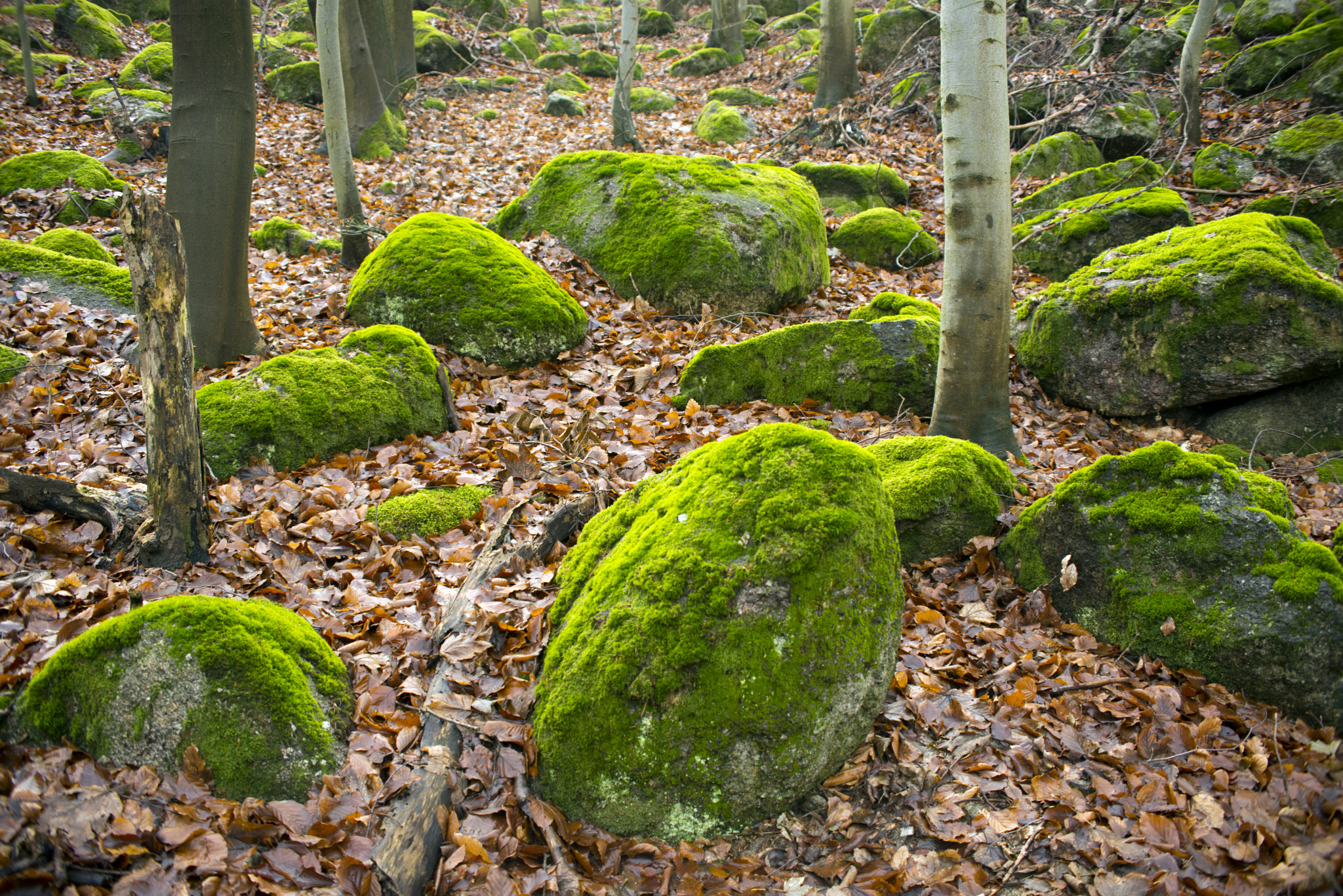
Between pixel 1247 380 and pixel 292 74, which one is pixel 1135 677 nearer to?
pixel 1247 380

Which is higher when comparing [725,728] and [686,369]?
[686,369]

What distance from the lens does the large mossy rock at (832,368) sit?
6.02 m

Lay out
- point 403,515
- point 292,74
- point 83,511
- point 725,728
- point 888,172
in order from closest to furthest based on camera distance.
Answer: point 725,728 < point 83,511 < point 403,515 < point 888,172 < point 292,74

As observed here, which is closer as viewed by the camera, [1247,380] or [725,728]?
[725,728]

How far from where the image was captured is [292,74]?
49.3 ft

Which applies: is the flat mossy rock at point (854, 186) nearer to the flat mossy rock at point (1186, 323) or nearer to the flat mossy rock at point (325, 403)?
the flat mossy rock at point (1186, 323)

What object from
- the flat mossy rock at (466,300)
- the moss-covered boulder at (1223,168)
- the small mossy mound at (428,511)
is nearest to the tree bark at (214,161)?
the flat mossy rock at (466,300)

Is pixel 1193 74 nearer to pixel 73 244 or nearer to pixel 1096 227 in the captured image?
pixel 1096 227

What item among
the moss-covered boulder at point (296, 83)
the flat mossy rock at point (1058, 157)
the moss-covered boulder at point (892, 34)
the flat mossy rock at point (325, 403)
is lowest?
the flat mossy rock at point (325, 403)

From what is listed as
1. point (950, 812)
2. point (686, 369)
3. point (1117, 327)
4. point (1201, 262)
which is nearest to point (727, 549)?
point (950, 812)

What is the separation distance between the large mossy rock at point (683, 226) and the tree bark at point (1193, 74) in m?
5.87

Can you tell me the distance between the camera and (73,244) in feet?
24.0

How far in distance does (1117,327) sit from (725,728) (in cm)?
547

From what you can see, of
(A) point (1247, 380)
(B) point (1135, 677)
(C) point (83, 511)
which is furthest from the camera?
(A) point (1247, 380)
